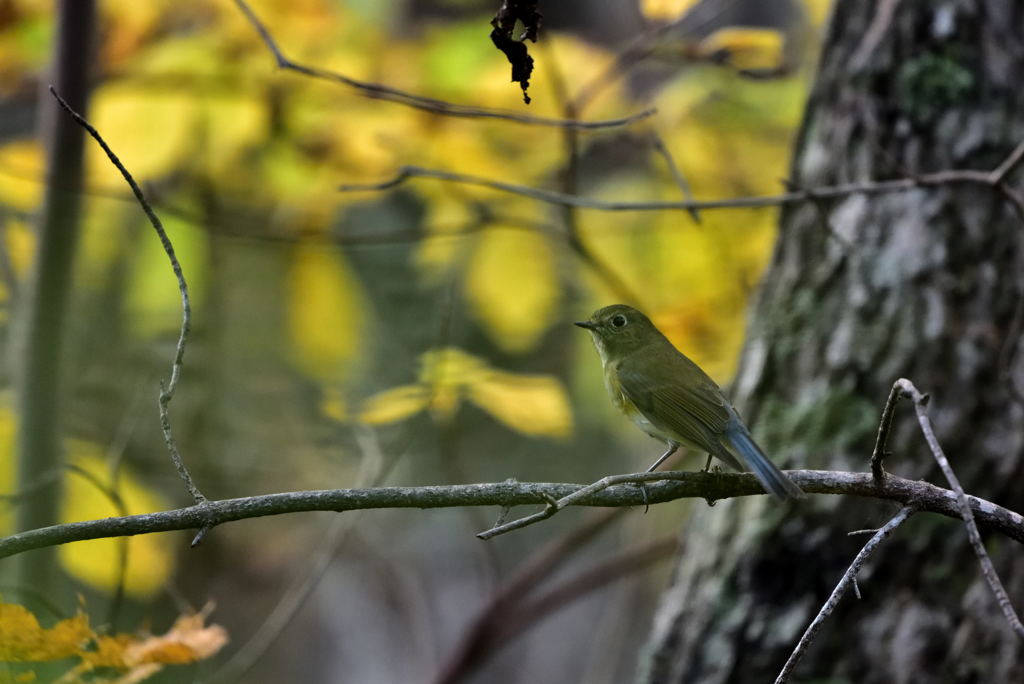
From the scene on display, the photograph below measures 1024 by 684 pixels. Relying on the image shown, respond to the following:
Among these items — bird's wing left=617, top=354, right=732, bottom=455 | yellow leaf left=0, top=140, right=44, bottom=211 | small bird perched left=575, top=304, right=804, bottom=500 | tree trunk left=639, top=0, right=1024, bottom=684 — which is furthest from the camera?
yellow leaf left=0, top=140, right=44, bottom=211

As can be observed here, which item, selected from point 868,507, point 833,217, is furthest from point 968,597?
point 833,217

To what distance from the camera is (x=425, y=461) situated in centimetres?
669

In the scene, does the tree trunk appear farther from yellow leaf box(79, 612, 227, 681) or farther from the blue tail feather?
yellow leaf box(79, 612, 227, 681)

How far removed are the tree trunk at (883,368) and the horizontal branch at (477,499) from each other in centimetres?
112

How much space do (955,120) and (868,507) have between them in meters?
1.24

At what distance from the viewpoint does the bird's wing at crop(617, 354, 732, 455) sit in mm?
2289

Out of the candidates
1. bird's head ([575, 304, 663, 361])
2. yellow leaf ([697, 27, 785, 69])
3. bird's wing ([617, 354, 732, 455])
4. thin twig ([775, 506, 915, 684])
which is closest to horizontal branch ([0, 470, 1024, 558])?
thin twig ([775, 506, 915, 684])

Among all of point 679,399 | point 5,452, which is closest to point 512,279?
point 5,452

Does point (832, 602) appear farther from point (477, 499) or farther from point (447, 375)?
point (447, 375)

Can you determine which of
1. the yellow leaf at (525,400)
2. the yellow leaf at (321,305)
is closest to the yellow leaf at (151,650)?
the yellow leaf at (525,400)

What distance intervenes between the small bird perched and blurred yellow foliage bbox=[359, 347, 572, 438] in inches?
14.6

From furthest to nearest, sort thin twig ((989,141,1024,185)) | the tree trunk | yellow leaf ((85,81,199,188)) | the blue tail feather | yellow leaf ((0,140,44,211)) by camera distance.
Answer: yellow leaf ((0,140,44,211))
yellow leaf ((85,81,199,188))
the tree trunk
thin twig ((989,141,1024,185))
the blue tail feather

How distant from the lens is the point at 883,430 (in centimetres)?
161

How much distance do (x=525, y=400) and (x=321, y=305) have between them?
→ 1.98m
